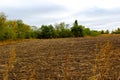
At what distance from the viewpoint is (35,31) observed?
2175 inches

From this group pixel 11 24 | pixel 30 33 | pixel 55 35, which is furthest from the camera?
pixel 55 35

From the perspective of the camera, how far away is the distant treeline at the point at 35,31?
41938 millimetres

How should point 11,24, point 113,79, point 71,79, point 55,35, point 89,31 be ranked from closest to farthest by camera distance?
point 113,79
point 71,79
point 11,24
point 55,35
point 89,31

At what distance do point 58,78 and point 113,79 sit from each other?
1.33 meters

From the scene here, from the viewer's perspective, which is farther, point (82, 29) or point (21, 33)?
point (82, 29)

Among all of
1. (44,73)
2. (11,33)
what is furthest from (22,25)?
(44,73)

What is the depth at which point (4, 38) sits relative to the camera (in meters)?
41.5

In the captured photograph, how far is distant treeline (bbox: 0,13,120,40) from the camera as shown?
41.9 meters

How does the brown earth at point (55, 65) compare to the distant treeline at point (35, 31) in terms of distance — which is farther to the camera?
the distant treeline at point (35, 31)

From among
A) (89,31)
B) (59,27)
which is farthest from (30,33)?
(89,31)

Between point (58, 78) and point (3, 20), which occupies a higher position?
point (3, 20)

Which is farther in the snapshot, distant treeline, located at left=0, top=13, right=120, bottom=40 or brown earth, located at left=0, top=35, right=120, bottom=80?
distant treeline, located at left=0, top=13, right=120, bottom=40

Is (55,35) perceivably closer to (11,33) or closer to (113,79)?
(11,33)

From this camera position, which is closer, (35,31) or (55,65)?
(55,65)
